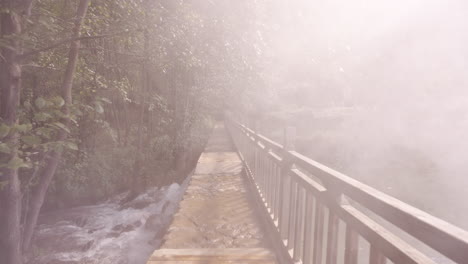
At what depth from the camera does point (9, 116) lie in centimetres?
452

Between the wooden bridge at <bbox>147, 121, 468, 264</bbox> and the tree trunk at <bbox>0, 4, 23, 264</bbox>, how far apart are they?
2473 mm

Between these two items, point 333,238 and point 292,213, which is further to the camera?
point 292,213

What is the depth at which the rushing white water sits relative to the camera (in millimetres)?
10619

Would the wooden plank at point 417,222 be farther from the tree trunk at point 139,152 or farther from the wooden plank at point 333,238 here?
the tree trunk at point 139,152

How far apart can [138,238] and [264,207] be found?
813 cm

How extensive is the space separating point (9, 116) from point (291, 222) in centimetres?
410

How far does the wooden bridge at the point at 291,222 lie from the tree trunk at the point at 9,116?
2.47m

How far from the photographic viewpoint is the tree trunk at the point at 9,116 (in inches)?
173

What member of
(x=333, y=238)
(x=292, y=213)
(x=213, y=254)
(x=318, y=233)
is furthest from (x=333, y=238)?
(x=213, y=254)

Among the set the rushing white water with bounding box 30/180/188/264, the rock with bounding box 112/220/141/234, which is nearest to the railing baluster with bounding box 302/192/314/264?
the rushing white water with bounding box 30/180/188/264

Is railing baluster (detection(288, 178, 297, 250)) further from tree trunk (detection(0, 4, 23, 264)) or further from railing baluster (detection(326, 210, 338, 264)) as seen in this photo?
tree trunk (detection(0, 4, 23, 264))

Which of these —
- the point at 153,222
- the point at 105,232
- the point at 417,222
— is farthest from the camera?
the point at 105,232

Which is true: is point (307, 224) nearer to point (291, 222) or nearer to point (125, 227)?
point (291, 222)

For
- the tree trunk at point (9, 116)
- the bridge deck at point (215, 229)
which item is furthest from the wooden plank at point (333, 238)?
the tree trunk at point (9, 116)
